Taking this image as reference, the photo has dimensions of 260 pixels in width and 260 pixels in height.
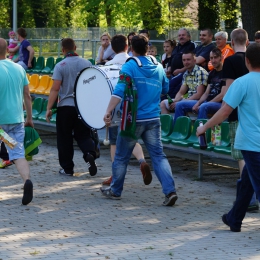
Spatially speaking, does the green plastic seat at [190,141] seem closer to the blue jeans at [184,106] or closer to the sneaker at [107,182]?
the blue jeans at [184,106]

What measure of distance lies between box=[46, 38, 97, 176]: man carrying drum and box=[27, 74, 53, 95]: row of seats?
22.9 feet

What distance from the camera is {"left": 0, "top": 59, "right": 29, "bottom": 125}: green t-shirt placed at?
30.6 ft

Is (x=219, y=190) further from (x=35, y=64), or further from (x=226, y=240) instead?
(x=35, y=64)

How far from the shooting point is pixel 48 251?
687 centimetres

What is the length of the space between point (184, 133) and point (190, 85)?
1.25 meters

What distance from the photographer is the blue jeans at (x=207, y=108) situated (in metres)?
11.9

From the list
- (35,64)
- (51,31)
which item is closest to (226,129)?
(35,64)

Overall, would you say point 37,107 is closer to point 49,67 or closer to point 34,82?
point 34,82

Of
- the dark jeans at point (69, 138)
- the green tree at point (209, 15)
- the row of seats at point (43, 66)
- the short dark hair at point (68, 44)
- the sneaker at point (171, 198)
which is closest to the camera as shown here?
the sneaker at point (171, 198)

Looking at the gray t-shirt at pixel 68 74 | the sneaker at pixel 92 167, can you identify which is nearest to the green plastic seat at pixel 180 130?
the sneaker at pixel 92 167

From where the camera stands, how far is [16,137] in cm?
940

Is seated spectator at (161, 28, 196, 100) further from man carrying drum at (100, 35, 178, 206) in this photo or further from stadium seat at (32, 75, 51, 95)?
man carrying drum at (100, 35, 178, 206)

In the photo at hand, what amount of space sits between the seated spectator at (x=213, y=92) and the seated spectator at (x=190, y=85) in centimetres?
20

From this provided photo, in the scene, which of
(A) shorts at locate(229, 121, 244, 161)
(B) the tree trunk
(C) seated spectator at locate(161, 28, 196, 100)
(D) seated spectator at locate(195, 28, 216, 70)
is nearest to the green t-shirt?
(A) shorts at locate(229, 121, 244, 161)
